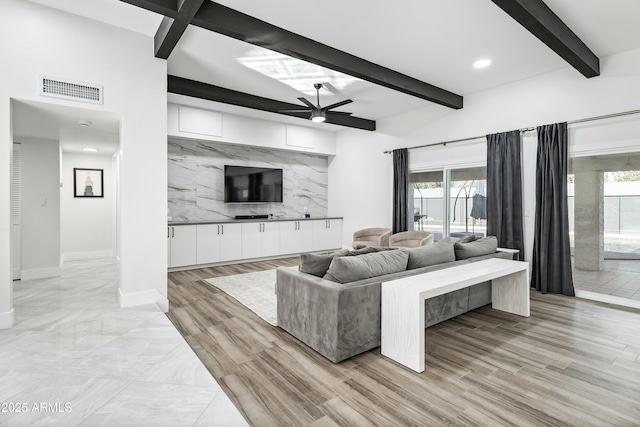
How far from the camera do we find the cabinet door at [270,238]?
21.8 ft

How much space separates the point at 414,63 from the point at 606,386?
3.74 meters

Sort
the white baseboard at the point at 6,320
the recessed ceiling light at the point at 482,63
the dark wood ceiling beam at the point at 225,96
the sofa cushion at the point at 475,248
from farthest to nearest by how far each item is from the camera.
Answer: the dark wood ceiling beam at the point at 225,96, the recessed ceiling light at the point at 482,63, the sofa cushion at the point at 475,248, the white baseboard at the point at 6,320

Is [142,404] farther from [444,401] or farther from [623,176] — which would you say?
[623,176]

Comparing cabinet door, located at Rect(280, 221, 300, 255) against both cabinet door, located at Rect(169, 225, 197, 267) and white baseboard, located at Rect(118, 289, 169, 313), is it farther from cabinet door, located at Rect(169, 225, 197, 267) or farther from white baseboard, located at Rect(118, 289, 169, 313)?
white baseboard, located at Rect(118, 289, 169, 313)

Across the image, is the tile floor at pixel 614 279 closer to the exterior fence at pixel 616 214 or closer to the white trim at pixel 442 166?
the exterior fence at pixel 616 214

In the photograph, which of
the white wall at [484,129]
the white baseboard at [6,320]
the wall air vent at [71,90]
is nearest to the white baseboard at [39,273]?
the white baseboard at [6,320]

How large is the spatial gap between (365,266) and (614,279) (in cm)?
363

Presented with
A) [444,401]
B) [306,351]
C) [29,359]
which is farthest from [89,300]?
[444,401]

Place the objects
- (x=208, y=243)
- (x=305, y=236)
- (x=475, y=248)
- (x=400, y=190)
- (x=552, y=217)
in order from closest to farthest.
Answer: (x=475, y=248) → (x=552, y=217) → (x=208, y=243) → (x=400, y=190) → (x=305, y=236)

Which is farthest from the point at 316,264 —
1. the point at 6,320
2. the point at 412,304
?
the point at 6,320

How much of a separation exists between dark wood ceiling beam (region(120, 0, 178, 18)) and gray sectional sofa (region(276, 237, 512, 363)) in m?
2.29

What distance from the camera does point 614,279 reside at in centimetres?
410

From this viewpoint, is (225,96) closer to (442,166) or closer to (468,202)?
(442,166)

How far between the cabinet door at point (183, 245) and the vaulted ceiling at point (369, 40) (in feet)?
7.48
